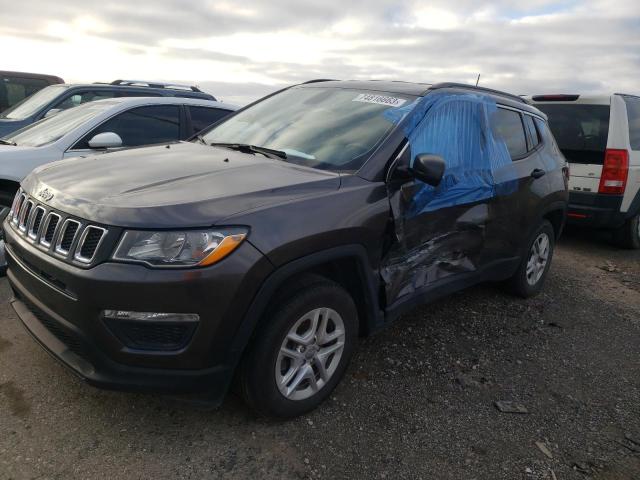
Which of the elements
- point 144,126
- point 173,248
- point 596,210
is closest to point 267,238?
point 173,248

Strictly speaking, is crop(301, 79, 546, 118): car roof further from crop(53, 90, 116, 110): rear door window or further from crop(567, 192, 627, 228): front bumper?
crop(53, 90, 116, 110): rear door window

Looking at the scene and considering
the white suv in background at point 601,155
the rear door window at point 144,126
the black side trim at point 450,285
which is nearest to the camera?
the black side trim at point 450,285

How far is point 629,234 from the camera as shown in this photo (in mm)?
6645

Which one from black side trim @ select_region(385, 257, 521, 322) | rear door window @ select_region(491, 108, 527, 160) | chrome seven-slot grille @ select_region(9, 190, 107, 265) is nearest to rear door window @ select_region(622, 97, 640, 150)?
rear door window @ select_region(491, 108, 527, 160)

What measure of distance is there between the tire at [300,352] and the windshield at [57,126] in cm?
355

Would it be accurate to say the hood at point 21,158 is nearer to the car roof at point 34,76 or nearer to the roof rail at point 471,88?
the roof rail at point 471,88

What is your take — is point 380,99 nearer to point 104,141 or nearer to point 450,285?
point 450,285

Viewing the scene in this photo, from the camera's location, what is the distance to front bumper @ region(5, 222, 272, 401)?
7.04 feet

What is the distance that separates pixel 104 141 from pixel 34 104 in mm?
3111

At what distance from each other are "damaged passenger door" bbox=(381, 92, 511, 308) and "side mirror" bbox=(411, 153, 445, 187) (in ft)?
0.07

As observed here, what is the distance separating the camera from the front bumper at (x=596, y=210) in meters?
6.19

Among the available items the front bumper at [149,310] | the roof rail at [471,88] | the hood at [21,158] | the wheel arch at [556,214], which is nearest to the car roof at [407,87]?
the roof rail at [471,88]

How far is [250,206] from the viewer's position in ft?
7.71

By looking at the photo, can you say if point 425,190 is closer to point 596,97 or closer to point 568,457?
point 568,457
